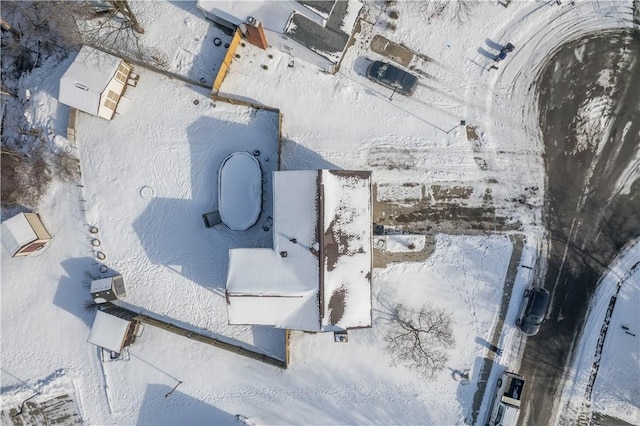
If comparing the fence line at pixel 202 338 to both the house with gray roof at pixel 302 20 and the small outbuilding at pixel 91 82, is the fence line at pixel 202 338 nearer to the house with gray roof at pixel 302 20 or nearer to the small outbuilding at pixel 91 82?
the small outbuilding at pixel 91 82

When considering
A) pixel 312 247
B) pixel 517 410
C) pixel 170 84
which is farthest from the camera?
pixel 170 84

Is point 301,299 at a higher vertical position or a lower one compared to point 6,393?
higher

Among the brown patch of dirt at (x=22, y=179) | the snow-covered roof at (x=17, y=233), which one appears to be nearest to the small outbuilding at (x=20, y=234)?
the snow-covered roof at (x=17, y=233)

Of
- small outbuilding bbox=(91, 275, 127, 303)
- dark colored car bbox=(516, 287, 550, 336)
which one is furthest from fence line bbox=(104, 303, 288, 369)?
dark colored car bbox=(516, 287, 550, 336)

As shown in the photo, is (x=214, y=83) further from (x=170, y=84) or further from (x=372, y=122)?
(x=372, y=122)

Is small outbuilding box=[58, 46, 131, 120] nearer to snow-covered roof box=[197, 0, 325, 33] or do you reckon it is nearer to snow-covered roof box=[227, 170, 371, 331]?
snow-covered roof box=[197, 0, 325, 33]

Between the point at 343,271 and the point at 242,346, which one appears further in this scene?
the point at 242,346

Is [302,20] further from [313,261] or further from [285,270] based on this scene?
[285,270]

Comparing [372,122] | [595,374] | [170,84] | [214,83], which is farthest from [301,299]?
[595,374]
